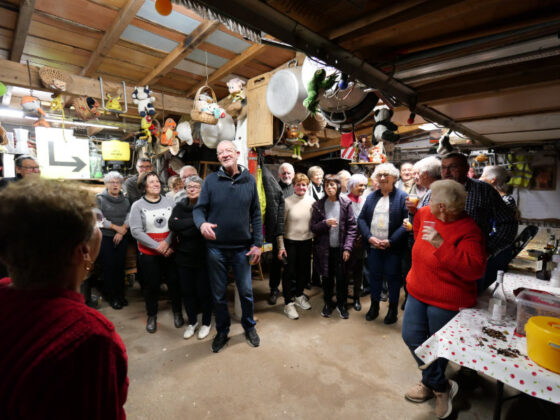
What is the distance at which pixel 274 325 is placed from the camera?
3.07 meters

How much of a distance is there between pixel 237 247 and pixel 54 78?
279 centimetres

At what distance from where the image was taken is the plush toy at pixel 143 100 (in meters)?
3.33

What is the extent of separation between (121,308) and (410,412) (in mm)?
3323

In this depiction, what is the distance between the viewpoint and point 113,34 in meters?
2.63

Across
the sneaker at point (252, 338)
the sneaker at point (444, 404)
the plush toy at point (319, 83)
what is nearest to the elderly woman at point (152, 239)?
the sneaker at point (252, 338)

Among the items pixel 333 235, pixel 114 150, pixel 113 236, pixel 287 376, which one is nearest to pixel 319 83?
pixel 333 235

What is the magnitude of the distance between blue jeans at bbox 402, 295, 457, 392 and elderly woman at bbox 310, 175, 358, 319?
127 cm

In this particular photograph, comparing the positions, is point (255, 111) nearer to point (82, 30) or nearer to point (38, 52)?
point (82, 30)

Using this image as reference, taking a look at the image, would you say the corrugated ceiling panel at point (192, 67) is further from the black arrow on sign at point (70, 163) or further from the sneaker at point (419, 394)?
the sneaker at point (419, 394)

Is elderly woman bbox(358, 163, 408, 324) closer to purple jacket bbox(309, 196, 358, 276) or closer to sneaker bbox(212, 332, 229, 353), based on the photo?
purple jacket bbox(309, 196, 358, 276)

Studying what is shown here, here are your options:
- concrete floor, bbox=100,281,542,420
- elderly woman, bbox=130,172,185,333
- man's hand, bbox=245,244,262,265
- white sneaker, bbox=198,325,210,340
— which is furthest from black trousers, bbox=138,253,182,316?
man's hand, bbox=245,244,262,265

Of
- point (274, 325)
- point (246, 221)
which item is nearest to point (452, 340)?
point (246, 221)

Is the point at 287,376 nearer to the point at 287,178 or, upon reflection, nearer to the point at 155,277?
the point at 155,277

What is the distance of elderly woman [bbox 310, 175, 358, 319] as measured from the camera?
3.19 metres
